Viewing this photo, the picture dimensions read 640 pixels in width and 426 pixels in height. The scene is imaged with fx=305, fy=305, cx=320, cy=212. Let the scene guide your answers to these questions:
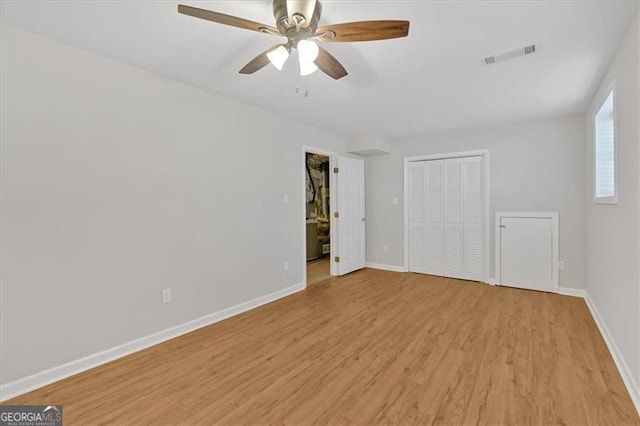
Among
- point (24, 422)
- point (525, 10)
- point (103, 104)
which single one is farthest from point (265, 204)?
point (525, 10)

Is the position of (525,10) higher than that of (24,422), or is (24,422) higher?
(525,10)

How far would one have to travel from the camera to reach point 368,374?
2.23m

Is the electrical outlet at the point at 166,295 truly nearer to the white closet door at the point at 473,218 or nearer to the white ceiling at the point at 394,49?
the white ceiling at the point at 394,49

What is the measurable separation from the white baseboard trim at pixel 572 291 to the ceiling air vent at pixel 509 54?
10.7 ft

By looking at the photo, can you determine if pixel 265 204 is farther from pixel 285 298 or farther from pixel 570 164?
pixel 570 164

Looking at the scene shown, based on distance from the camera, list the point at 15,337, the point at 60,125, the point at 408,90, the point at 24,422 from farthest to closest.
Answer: the point at 408,90
the point at 60,125
the point at 15,337
the point at 24,422

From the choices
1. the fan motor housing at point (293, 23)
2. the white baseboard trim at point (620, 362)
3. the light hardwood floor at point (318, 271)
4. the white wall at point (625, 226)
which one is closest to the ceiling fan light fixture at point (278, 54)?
the fan motor housing at point (293, 23)

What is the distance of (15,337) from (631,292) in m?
4.08

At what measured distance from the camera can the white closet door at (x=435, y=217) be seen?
16.5ft

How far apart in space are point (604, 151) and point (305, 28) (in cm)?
334


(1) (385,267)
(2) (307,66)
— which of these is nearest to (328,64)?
(2) (307,66)

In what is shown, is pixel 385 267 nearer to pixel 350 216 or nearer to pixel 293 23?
pixel 350 216

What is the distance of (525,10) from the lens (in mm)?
1847

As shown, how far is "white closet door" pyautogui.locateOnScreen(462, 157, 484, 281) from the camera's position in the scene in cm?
466
